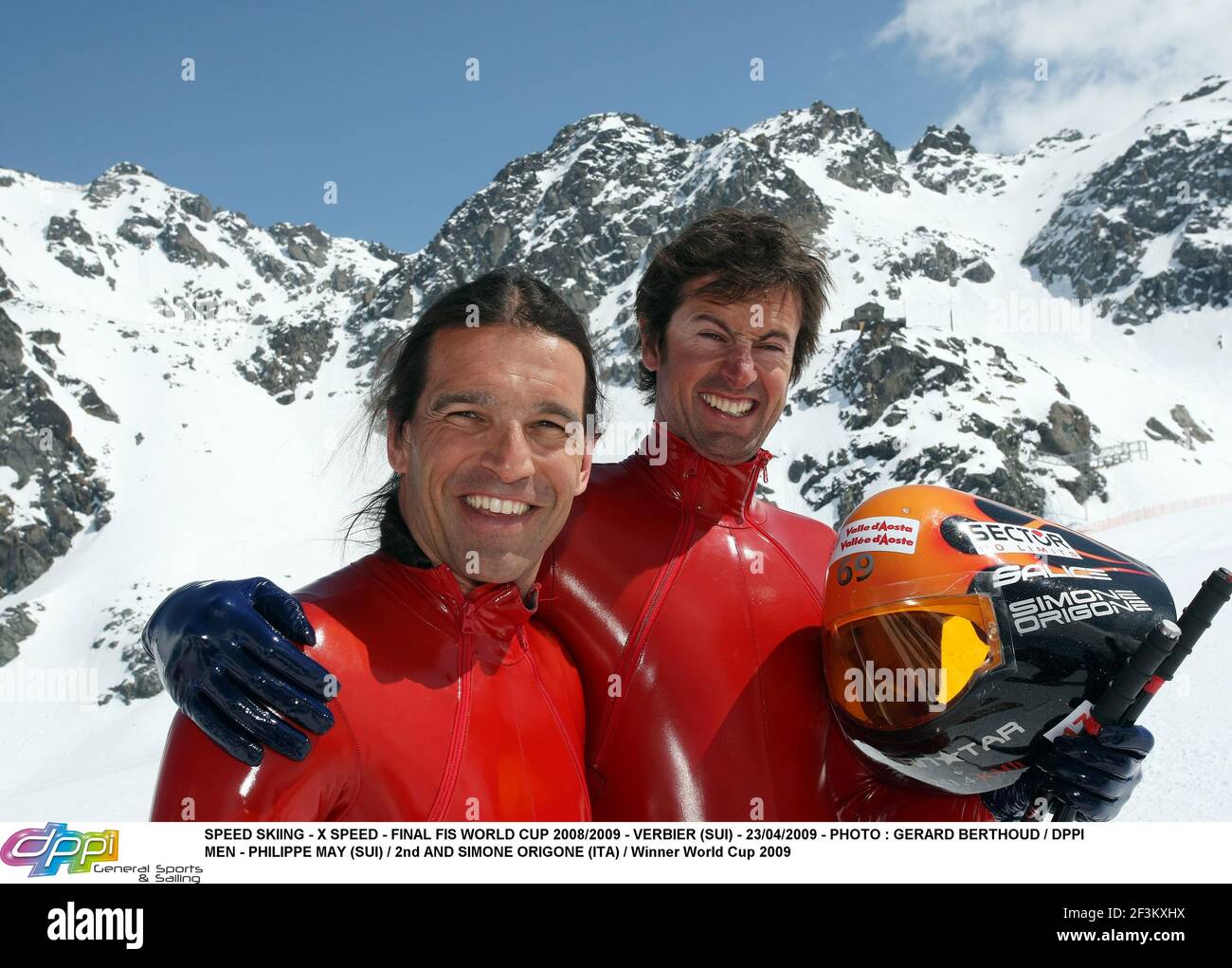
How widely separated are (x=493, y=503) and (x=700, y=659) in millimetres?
1124

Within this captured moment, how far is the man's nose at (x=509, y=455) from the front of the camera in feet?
8.59

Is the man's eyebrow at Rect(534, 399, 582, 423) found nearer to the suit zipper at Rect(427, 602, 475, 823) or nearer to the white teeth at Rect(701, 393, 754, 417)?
the suit zipper at Rect(427, 602, 475, 823)

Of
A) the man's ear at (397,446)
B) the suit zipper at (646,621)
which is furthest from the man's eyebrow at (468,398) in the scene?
the suit zipper at (646,621)

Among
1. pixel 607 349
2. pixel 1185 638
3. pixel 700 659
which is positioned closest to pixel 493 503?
pixel 700 659

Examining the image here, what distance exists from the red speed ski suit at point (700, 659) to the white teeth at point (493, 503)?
76cm

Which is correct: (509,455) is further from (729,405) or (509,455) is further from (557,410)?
(729,405)

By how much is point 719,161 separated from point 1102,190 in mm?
58206

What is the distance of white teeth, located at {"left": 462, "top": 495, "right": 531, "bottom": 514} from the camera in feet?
8.77

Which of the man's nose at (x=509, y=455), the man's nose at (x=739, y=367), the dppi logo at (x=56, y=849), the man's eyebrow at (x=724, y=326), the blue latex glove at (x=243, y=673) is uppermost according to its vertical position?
the man's eyebrow at (x=724, y=326)

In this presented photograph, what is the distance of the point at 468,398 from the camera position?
2.64 meters

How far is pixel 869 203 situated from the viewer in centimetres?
13425

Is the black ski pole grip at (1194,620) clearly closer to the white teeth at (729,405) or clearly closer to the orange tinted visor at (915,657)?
the orange tinted visor at (915,657)

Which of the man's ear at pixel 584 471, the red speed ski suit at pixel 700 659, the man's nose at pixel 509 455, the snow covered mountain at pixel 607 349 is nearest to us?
the man's nose at pixel 509 455

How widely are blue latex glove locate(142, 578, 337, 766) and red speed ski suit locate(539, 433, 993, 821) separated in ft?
4.09
